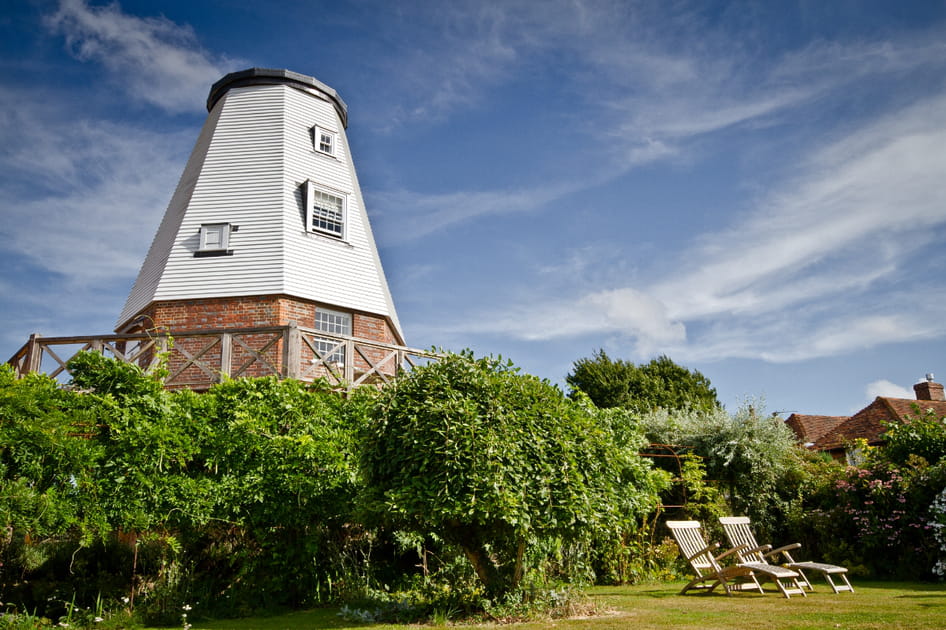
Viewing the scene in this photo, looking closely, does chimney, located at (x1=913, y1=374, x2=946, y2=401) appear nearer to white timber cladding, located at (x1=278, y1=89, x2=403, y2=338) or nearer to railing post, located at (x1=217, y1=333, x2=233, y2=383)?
white timber cladding, located at (x1=278, y1=89, x2=403, y2=338)

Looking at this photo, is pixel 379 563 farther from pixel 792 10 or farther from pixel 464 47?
pixel 792 10

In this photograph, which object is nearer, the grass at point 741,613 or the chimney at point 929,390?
the grass at point 741,613

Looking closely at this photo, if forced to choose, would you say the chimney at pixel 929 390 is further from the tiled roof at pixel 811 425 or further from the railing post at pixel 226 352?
the railing post at pixel 226 352

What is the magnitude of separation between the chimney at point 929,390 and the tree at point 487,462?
27.6 metres

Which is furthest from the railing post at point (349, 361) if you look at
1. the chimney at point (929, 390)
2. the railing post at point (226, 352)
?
the chimney at point (929, 390)

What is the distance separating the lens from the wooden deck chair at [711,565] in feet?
28.6

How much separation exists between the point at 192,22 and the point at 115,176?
432 centimetres

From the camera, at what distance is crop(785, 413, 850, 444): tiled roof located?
103 feet

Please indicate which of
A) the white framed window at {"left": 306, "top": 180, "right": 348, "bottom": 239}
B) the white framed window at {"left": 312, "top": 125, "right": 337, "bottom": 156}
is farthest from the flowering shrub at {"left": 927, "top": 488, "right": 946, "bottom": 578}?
the white framed window at {"left": 312, "top": 125, "right": 337, "bottom": 156}

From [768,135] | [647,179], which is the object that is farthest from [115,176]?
[768,135]

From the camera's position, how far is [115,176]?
13.8 metres

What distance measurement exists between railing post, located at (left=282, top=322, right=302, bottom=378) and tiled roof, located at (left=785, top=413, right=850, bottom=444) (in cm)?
2768

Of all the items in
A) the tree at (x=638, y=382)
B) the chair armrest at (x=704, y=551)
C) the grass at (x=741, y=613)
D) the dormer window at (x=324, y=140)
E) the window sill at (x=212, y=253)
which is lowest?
the grass at (x=741, y=613)

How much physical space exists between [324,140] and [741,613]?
16.0 metres
